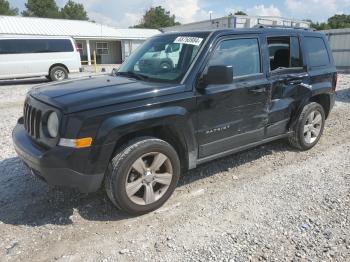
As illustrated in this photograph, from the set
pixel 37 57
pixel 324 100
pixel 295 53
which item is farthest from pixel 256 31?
pixel 37 57

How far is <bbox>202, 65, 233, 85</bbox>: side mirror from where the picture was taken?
3611mm

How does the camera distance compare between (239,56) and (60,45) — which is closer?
(239,56)

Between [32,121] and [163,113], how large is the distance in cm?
137

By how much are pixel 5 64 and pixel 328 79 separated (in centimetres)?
1398

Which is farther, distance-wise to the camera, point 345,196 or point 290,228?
point 345,196

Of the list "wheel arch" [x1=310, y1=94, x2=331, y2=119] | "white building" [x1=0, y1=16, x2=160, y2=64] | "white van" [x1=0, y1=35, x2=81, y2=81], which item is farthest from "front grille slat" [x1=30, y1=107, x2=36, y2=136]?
"white building" [x1=0, y1=16, x2=160, y2=64]

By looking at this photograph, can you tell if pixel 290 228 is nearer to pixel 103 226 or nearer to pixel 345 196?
pixel 345 196

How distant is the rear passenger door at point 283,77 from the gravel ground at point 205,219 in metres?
0.68

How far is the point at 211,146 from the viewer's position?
160 inches

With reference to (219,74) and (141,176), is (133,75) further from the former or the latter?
(141,176)

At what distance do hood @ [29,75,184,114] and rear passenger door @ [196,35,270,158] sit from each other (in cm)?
48

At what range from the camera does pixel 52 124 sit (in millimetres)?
3260

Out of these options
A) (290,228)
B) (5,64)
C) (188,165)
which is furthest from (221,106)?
(5,64)

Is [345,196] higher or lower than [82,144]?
lower
